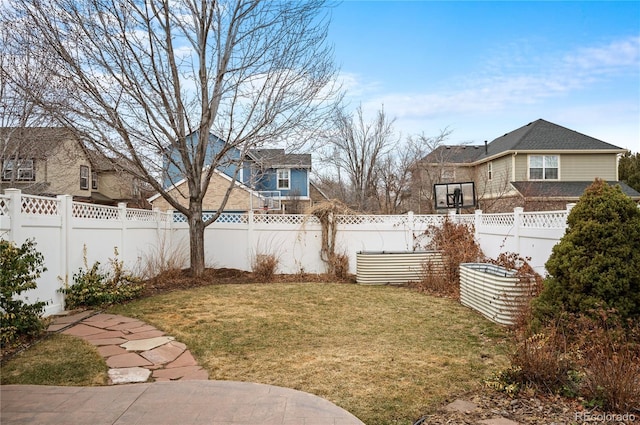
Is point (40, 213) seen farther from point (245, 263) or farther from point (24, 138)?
point (24, 138)

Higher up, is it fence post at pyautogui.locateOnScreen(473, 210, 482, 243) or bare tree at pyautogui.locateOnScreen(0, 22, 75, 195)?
bare tree at pyautogui.locateOnScreen(0, 22, 75, 195)

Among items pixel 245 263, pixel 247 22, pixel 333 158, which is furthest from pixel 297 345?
pixel 333 158

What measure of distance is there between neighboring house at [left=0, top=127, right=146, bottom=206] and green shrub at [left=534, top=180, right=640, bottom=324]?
323 inches

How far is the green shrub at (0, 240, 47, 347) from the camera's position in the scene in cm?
420

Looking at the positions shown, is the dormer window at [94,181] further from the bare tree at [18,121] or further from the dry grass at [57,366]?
the dry grass at [57,366]

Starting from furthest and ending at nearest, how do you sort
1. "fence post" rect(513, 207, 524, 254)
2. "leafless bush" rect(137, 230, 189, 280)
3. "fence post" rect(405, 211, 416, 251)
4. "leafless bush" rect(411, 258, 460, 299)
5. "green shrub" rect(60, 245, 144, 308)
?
1. "fence post" rect(405, 211, 416, 251)
2. "leafless bush" rect(137, 230, 189, 280)
3. "leafless bush" rect(411, 258, 460, 299)
4. "fence post" rect(513, 207, 524, 254)
5. "green shrub" rect(60, 245, 144, 308)

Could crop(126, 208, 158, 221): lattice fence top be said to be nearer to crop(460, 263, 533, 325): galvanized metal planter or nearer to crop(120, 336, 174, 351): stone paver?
crop(120, 336, 174, 351): stone paver

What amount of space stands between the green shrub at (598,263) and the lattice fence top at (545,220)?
1.21 m

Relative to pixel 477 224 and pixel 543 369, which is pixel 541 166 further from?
pixel 543 369

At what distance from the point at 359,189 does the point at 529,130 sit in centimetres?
868

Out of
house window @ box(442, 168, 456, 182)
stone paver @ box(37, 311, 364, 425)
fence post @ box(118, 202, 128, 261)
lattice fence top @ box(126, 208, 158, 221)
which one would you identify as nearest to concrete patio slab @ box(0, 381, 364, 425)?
stone paver @ box(37, 311, 364, 425)

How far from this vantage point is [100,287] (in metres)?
6.63

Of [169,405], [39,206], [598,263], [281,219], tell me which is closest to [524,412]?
[598,263]

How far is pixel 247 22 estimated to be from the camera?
913 cm
